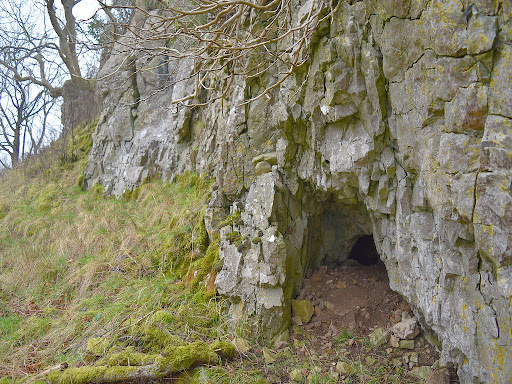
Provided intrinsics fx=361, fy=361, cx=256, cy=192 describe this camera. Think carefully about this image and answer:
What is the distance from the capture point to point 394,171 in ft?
11.9

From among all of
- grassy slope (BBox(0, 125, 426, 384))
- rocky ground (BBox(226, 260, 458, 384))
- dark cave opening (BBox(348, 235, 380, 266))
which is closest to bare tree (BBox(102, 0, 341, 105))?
grassy slope (BBox(0, 125, 426, 384))

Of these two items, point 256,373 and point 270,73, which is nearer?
point 256,373

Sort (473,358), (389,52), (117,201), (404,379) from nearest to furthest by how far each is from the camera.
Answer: (473,358) → (389,52) → (404,379) → (117,201)

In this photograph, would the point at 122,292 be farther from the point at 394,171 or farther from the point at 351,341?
the point at 394,171

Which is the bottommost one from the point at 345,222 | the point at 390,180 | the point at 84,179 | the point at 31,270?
the point at 31,270

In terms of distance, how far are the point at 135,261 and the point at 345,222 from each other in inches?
135

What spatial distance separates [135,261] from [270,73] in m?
3.67

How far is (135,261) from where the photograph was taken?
596cm

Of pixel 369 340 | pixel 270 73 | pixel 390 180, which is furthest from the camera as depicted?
pixel 270 73

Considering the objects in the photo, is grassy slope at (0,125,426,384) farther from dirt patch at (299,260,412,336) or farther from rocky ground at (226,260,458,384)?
dirt patch at (299,260,412,336)

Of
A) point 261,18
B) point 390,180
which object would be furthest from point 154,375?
point 261,18

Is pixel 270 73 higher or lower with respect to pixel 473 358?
higher

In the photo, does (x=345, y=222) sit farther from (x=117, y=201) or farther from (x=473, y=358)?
(x=117, y=201)

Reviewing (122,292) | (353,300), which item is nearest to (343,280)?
(353,300)
